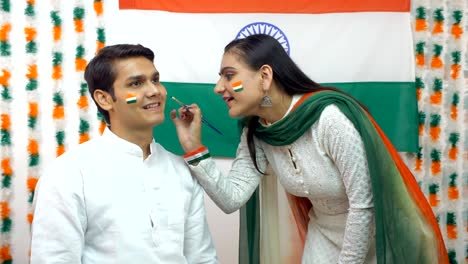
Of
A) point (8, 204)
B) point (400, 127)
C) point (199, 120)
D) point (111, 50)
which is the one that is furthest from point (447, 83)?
point (8, 204)

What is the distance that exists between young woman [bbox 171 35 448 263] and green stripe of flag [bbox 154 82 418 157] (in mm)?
861

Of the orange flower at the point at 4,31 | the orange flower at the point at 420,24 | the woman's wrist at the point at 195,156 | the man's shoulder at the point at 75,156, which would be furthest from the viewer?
the orange flower at the point at 420,24

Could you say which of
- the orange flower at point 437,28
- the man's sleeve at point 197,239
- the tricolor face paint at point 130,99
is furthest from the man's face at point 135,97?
the orange flower at point 437,28

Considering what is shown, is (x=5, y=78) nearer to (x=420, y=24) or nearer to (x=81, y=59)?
(x=81, y=59)

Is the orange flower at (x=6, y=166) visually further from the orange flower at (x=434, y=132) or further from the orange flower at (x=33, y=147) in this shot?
the orange flower at (x=434, y=132)

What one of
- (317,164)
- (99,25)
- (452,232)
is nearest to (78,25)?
(99,25)

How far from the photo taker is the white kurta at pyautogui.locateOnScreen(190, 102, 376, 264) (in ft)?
5.64

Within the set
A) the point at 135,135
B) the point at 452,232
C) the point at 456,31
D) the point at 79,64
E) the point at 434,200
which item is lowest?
the point at 452,232

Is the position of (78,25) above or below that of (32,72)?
above

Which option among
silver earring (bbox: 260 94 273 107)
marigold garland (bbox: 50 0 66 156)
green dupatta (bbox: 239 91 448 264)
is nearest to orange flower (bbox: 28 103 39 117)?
marigold garland (bbox: 50 0 66 156)

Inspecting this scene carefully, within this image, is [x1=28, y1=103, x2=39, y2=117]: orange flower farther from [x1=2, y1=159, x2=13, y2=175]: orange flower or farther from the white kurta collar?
the white kurta collar

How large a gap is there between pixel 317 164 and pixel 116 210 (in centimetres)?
71

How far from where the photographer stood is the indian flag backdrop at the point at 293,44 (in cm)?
290

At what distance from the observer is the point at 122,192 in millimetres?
1697
